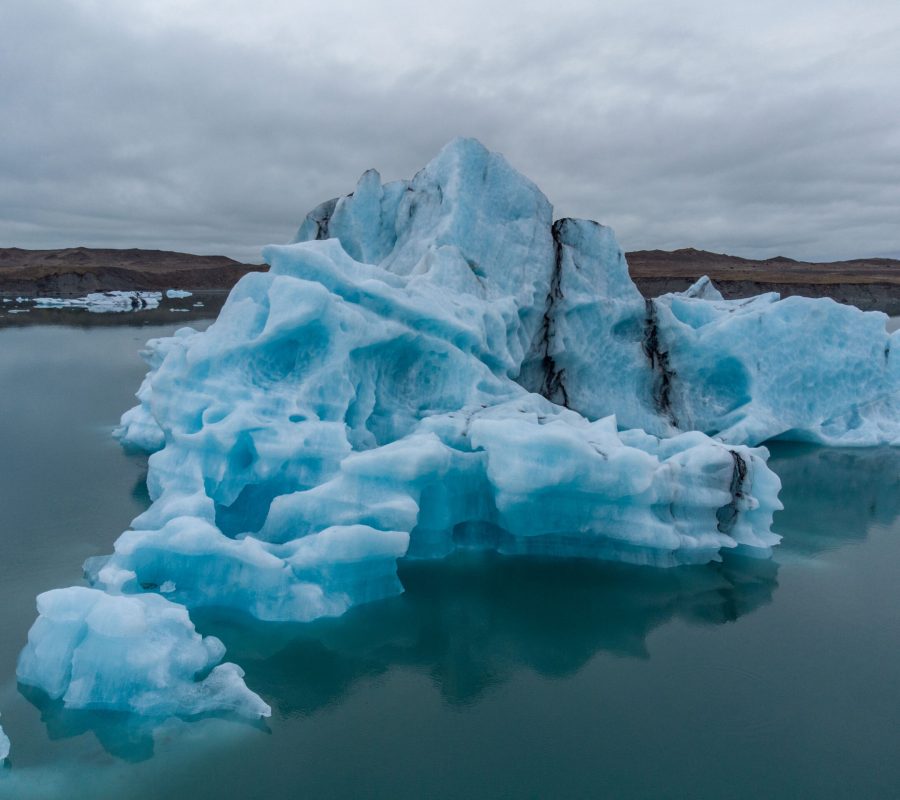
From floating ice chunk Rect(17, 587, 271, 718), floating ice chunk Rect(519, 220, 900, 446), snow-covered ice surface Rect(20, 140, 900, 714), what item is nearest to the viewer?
floating ice chunk Rect(17, 587, 271, 718)

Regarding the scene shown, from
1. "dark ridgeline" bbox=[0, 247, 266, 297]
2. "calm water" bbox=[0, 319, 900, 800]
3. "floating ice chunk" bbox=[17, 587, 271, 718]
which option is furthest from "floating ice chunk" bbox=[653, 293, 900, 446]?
"dark ridgeline" bbox=[0, 247, 266, 297]

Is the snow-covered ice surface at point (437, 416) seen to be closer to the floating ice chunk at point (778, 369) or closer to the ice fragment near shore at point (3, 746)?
the floating ice chunk at point (778, 369)

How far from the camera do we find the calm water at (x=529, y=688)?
331cm

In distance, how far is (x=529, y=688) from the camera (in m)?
4.12

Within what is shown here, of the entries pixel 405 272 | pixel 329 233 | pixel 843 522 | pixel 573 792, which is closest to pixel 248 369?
pixel 405 272

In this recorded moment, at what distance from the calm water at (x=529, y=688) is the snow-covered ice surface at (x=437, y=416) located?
282 millimetres

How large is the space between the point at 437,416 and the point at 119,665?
3.47m

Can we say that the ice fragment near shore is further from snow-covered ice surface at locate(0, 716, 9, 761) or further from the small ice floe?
the small ice floe

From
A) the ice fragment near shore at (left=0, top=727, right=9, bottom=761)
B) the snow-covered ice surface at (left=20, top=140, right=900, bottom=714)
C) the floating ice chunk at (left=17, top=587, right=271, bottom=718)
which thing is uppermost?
the snow-covered ice surface at (left=20, top=140, right=900, bottom=714)

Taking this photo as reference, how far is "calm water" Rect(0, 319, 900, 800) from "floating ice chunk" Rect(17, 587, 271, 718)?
12 centimetres

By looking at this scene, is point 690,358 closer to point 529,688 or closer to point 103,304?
point 529,688

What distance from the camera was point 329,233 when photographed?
9.42 m

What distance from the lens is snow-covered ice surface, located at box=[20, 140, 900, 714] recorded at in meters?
4.76

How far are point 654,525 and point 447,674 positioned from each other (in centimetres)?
231
